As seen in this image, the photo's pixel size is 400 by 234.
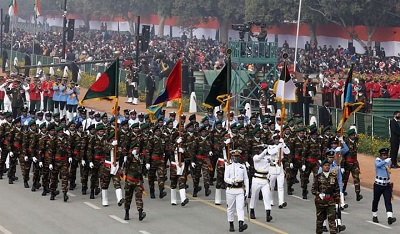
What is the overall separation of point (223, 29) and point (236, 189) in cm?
6135

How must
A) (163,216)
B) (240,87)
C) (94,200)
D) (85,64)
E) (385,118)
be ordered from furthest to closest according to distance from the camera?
1. (85,64)
2. (240,87)
3. (385,118)
4. (94,200)
5. (163,216)

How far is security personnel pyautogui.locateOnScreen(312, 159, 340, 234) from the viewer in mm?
25766

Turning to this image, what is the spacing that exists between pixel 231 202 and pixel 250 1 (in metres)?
51.5

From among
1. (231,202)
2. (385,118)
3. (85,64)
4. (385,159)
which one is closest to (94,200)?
(231,202)

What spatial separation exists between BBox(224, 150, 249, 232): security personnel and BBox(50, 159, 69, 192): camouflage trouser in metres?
5.36

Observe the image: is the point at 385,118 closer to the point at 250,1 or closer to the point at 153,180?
the point at 153,180

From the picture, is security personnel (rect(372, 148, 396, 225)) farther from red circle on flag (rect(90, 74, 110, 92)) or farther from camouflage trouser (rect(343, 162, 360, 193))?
red circle on flag (rect(90, 74, 110, 92))

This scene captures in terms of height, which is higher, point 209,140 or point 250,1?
point 250,1

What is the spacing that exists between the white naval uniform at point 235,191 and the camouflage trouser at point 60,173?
17.6ft

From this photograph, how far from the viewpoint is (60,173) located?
31062 millimetres

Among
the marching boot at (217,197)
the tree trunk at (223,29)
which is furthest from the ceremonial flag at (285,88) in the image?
the tree trunk at (223,29)

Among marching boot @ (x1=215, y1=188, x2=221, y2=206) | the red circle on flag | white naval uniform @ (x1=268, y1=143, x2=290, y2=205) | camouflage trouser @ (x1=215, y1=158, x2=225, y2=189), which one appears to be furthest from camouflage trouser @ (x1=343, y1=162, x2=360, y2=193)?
the red circle on flag

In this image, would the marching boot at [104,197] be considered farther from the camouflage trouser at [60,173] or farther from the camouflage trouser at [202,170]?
the camouflage trouser at [202,170]

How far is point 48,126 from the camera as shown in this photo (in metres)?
31.9
